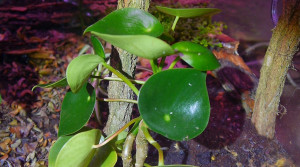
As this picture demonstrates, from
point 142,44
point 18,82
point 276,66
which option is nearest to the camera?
point 142,44

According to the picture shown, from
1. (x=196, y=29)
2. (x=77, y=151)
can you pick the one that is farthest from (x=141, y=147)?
(x=196, y=29)

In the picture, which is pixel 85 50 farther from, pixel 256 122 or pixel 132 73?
pixel 256 122

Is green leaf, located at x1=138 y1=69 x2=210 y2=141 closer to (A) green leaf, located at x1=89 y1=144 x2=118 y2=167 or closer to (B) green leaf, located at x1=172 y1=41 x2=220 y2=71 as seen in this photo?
(B) green leaf, located at x1=172 y1=41 x2=220 y2=71

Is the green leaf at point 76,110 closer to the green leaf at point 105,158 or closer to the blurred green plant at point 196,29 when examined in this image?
the green leaf at point 105,158

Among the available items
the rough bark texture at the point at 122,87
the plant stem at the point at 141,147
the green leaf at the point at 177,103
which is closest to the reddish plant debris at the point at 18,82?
the rough bark texture at the point at 122,87

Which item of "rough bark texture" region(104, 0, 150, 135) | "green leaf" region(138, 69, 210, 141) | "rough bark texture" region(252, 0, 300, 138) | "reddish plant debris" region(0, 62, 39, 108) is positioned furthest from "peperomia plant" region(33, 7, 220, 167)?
"reddish plant debris" region(0, 62, 39, 108)

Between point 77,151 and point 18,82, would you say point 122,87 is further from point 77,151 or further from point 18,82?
point 18,82

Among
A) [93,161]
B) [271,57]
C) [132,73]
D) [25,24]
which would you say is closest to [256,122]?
[271,57]
